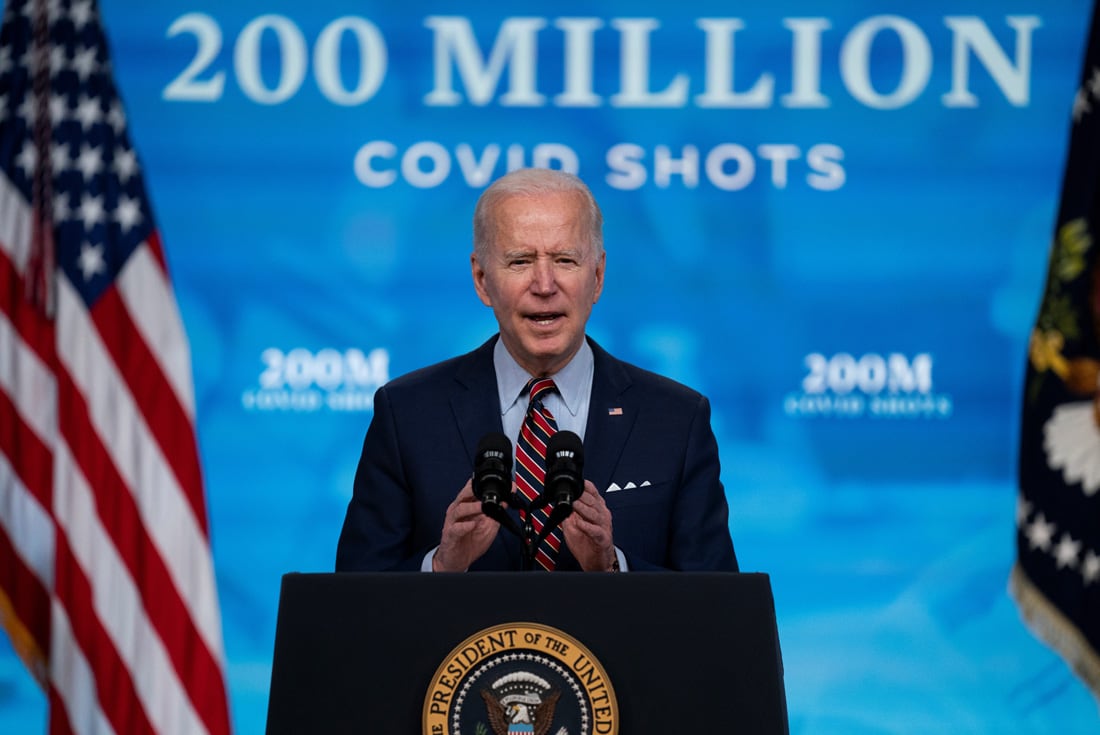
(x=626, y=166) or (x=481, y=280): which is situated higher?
(x=626, y=166)

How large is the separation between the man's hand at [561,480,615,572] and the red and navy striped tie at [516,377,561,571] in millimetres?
236

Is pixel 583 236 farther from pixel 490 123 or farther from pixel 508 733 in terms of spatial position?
pixel 490 123

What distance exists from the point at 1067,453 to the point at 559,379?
2336 millimetres

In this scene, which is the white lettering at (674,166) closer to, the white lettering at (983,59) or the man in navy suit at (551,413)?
the white lettering at (983,59)

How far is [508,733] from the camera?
151 cm

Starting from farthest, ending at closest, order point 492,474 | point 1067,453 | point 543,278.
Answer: point 1067,453
point 543,278
point 492,474

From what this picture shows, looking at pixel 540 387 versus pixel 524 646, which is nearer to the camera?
pixel 524 646

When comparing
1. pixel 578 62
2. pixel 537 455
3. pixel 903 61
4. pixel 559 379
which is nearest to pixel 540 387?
pixel 559 379

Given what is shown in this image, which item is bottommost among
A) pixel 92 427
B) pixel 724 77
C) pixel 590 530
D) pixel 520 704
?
pixel 520 704

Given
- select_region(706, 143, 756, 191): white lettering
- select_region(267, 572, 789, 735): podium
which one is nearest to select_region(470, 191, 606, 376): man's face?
select_region(267, 572, 789, 735): podium

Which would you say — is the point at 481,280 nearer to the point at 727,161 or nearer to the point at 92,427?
the point at 727,161

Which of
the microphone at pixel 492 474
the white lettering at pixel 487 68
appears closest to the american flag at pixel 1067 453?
the white lettering at pixel 487 68

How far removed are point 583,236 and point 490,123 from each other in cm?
201

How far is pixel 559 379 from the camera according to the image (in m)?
2.33
